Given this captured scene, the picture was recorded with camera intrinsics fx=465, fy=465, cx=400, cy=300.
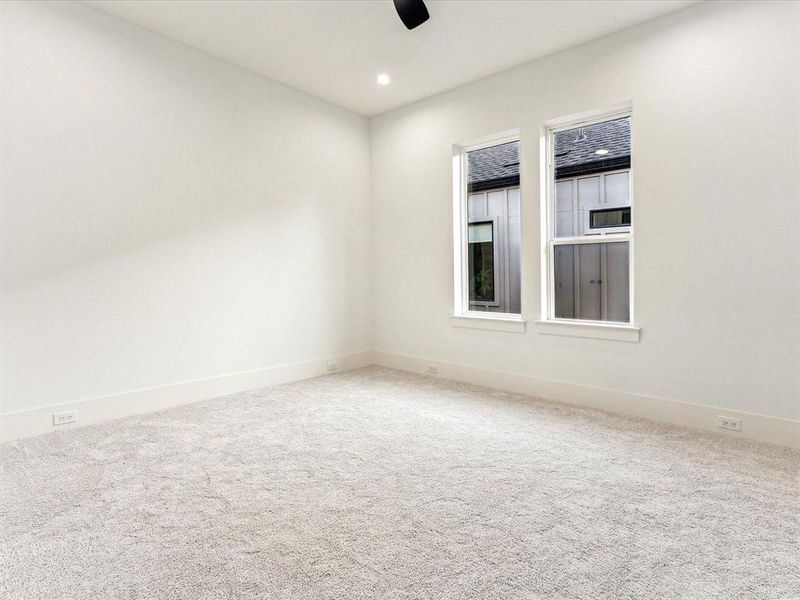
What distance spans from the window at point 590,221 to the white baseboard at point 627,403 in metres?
0.59

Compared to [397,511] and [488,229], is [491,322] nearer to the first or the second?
[488,229]

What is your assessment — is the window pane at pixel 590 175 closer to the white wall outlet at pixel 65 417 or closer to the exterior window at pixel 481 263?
the exterior window at pixel 481 263

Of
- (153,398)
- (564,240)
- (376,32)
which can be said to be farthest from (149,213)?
(564,240)

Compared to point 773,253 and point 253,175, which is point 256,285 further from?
point 773,253

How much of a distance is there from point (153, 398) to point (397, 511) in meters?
2.49

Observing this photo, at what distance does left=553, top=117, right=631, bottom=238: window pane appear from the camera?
366 centimetres

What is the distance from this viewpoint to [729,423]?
306 centimetres

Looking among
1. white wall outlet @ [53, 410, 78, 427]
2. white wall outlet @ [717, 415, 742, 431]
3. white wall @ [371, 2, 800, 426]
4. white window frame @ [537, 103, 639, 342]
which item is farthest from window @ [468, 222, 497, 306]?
white wall outlet @ [53, 410, 78, 427]

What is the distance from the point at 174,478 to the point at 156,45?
3222 mm

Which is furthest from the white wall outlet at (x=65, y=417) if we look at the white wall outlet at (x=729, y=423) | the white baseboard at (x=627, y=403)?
the white wall outlet at (x=729, y=423)

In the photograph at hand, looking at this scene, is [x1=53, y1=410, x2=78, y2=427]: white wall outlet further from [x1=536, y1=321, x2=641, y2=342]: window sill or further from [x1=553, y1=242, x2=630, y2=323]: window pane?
[x1=553, y1=242, x2=630, y2=323]: window pane

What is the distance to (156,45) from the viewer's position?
3.62 metres

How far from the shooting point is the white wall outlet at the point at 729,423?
9.95 feet

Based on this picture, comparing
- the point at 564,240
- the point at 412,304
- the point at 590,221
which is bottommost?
the point at 412,304
